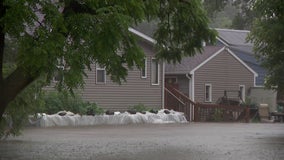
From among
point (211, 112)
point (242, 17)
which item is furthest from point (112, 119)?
point (242, 17)

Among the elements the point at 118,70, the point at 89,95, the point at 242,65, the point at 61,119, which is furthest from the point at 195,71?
the point at 118,70

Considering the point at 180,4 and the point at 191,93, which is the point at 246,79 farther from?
the point at 180,4

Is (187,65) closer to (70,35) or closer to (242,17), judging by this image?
(70,35)

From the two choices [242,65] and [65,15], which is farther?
[242,65]

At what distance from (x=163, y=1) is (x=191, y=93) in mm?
27597

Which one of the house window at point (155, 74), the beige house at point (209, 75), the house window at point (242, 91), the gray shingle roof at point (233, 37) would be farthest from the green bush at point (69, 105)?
the gray shingle roof at point (233, 37)

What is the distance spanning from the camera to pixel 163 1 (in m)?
13.7

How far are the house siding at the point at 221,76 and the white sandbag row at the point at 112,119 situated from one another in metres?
5.78

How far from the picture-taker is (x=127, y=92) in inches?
1438

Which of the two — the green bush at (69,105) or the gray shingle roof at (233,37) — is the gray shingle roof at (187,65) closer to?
the green bush at (69,105)

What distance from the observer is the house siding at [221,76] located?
41609mm

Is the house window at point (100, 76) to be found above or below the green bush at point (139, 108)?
above

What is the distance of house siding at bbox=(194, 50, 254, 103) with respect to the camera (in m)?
41.6

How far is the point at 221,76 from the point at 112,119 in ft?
42.3
